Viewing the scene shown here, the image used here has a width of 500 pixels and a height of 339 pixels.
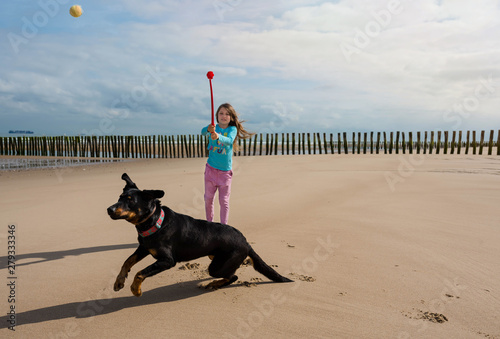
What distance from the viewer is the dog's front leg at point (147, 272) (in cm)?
286

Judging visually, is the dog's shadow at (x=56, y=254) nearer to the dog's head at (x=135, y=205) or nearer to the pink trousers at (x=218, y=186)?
the pink trousers at (x=218, y=186)

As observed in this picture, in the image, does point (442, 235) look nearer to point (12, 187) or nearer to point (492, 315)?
point (492, 315)

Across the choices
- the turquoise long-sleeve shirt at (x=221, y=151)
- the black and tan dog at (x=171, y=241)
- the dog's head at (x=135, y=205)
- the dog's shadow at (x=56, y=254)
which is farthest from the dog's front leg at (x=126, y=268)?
the turquoise long-sleeve shirt at (x=221, y=151)

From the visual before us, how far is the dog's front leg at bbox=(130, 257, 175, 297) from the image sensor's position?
2.86m

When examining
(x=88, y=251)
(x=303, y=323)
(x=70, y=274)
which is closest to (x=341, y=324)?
(x=303, y=323)

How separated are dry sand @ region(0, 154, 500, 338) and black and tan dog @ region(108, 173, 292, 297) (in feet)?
0.72

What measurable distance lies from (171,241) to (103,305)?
2.37ft

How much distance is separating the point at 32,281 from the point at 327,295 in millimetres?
2677

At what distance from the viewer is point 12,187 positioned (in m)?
9.96

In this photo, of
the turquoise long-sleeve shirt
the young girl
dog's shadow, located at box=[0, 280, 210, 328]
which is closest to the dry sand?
dog's shadow, located at box=[0, 280, 210, 328]

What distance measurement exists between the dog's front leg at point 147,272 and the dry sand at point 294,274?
0.17m

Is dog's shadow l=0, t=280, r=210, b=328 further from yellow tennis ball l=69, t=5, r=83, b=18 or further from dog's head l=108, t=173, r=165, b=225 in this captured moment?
yellow tennis ball l=69, t=5, r=83, b=18

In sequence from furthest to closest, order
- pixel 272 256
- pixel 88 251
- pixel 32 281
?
pixel 88 251 → pixel 272 256 → pixel 32 281

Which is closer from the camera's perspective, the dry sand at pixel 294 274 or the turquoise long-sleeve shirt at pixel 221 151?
the dry sand at pixel 294 274
